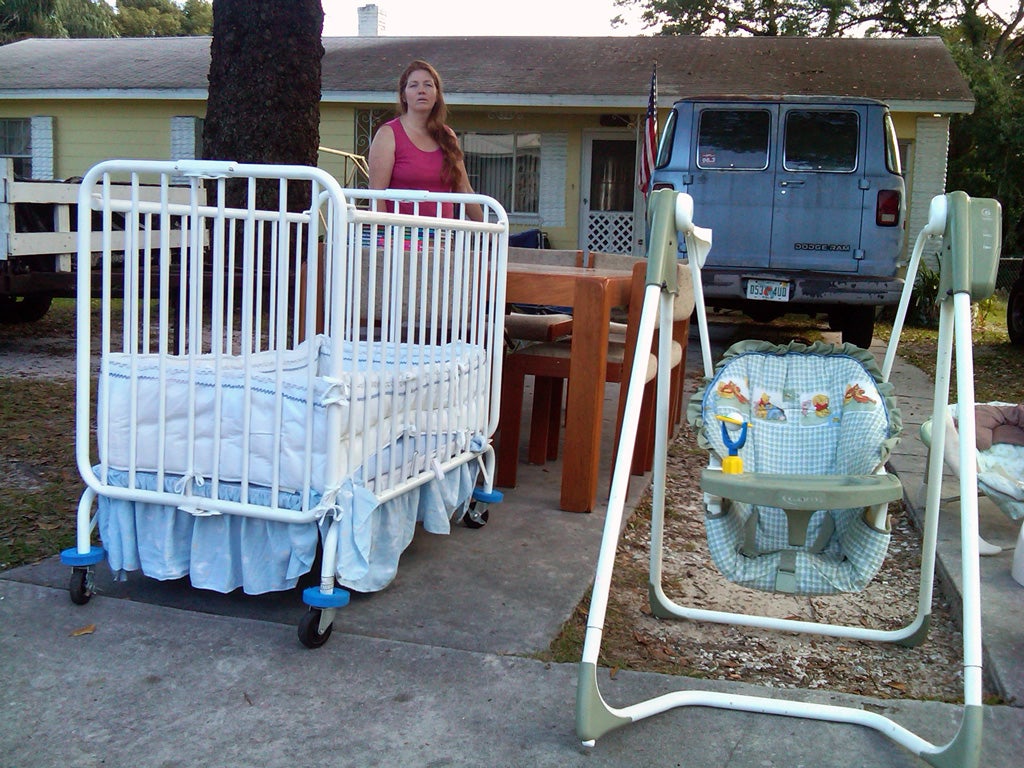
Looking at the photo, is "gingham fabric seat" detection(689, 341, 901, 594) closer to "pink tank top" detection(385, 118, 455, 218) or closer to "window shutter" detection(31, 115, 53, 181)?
"pink tank top" detection(385, 118, 455, 218)

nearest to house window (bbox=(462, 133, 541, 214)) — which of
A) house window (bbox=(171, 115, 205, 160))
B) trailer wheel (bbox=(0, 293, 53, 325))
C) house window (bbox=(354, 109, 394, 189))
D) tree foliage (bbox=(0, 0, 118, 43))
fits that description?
house window (bbox=(354, 109, 394, 189))

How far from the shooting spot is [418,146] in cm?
475

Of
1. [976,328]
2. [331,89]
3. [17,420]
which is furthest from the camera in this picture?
[331,89]

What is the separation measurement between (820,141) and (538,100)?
5.70 meters

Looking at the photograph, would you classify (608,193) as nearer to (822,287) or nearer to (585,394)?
(822,287)

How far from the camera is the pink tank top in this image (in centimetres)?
473

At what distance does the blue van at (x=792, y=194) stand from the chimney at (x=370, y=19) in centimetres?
1306

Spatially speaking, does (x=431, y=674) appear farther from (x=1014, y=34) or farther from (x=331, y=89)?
(x=1014, y=34)

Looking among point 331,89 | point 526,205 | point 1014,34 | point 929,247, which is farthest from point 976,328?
point 1014,34

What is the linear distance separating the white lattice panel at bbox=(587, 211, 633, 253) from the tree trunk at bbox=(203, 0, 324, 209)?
31.6 feet

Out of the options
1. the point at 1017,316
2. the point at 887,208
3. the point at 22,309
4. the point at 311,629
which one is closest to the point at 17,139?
the point at 22,309

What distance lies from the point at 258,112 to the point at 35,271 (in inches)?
123

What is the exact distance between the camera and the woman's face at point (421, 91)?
4668 millimetres

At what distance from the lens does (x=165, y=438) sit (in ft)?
9.47
